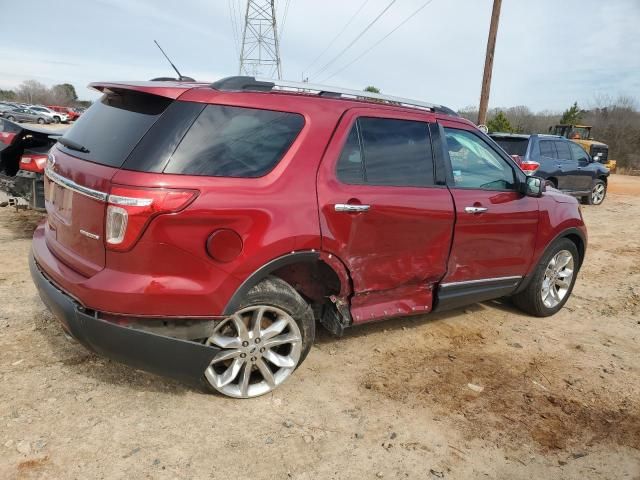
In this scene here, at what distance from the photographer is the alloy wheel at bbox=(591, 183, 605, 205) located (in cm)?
1374

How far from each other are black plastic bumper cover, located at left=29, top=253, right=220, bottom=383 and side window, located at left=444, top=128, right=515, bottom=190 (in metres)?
2.29

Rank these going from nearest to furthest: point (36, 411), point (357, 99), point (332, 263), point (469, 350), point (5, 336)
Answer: point (36, 411) → point (332, 263) → point (357, 99) → point (5, 336) → point (469, 350)

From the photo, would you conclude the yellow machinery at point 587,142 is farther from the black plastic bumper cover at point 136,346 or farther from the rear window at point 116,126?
the black plastic bumper cover at point 136,346

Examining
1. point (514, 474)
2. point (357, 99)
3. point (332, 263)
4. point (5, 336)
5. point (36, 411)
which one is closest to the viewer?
point (514, 474)

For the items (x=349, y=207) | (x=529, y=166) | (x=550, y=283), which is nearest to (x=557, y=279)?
(x=550, y=283)

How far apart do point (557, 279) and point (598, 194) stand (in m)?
10.8

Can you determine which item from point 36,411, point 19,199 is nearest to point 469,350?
point 36,411

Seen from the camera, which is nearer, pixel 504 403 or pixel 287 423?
pixel 287 423

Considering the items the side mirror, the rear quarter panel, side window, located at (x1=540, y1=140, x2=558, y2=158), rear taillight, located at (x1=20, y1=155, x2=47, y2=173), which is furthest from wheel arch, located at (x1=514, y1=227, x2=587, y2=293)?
side window, located at (x1=540, y1=140, x2=558, y2=158)

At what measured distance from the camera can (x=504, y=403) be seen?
10.4 feet

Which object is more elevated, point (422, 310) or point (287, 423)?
point (422, 310)

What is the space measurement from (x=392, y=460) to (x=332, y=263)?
1.14 metres

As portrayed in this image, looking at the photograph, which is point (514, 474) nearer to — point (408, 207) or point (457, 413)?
point (457, 413)

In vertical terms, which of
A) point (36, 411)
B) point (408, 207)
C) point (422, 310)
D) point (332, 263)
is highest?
point (408, 207)
